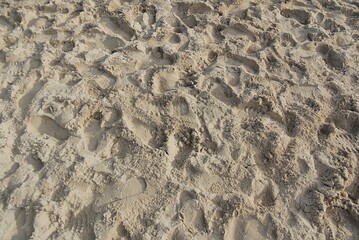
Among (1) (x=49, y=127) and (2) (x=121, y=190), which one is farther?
(1) (x=49, y=127)

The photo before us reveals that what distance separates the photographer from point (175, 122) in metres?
2.85

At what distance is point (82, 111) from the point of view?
2893 mm

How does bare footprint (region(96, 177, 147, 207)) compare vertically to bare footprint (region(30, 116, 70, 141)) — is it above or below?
above

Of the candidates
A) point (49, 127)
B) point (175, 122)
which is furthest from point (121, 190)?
point (49, 127)

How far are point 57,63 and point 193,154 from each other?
1.46 metres

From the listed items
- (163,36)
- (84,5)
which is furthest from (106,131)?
(84,5)

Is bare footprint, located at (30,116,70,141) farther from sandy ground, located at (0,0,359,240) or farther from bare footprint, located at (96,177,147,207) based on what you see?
bare footprint, located at (96,177,147,207)

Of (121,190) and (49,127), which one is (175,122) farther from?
(49,127)

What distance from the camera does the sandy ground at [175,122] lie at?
2.41 m

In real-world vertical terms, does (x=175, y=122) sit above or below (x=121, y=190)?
above

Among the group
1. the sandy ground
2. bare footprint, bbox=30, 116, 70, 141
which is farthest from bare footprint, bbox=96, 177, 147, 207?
bare footprint, bbox=30, 116, 70, 141

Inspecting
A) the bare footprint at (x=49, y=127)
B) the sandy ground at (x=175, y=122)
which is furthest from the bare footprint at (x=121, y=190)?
the bare footprint at (x=49, y=127)

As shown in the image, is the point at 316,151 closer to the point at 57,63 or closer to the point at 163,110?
the point at 163,110

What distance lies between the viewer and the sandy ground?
2.41m
